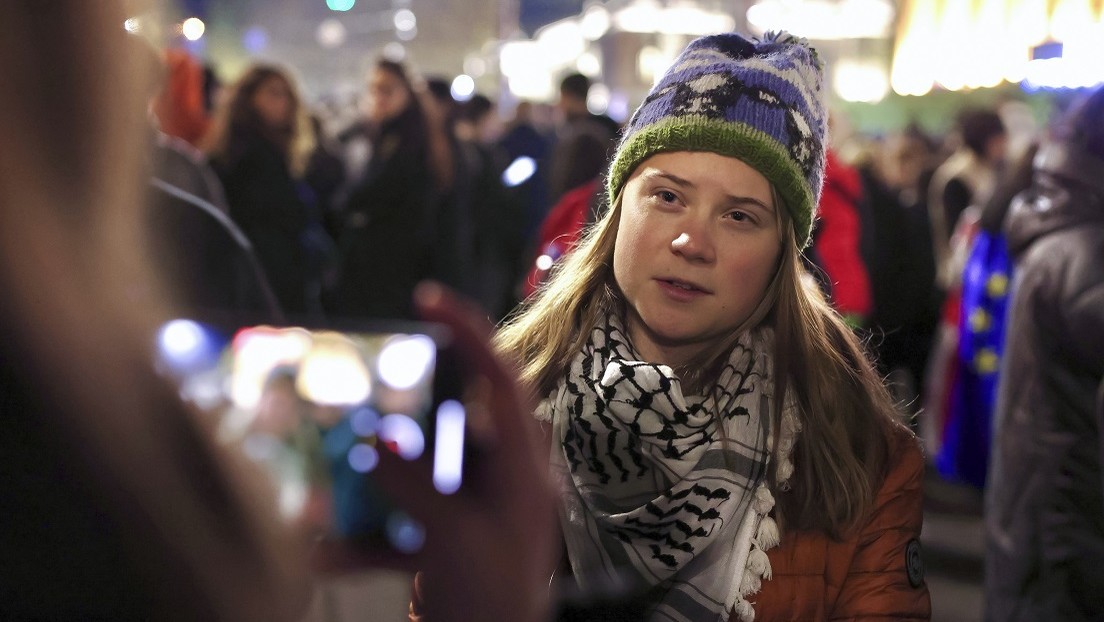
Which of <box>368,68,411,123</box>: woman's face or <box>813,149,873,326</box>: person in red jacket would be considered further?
<box>368,68,411,123</box>: woman's face

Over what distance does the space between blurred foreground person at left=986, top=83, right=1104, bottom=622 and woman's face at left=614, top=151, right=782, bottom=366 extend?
1.43m

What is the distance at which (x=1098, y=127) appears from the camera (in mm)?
3189

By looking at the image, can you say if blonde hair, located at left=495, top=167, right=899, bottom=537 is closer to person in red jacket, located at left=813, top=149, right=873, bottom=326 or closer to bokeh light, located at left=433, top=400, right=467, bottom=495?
bokeh light, located at left=433, top=400, right=467, bottom=495

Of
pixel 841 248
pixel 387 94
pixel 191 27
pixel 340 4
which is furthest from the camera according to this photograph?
pixel 340 4

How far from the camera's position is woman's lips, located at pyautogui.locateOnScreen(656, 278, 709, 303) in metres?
1.97

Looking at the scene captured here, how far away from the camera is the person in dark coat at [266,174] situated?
5.93m

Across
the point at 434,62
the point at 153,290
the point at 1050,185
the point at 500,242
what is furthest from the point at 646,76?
the point at 153,290

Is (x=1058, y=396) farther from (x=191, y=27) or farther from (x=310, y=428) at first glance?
(x=191, y=27)

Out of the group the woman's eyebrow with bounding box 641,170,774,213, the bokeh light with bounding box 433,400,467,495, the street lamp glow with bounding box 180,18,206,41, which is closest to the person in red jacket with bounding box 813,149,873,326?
the street lamp glow with bounding box 180,18,206,41

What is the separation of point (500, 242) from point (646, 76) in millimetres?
11687

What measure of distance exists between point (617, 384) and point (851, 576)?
0.50 metres

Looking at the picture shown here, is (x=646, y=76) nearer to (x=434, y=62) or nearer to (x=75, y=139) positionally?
(x=434, y=62)

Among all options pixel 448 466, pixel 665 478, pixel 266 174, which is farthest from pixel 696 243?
pixel 266 174

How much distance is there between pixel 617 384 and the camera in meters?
1.99
